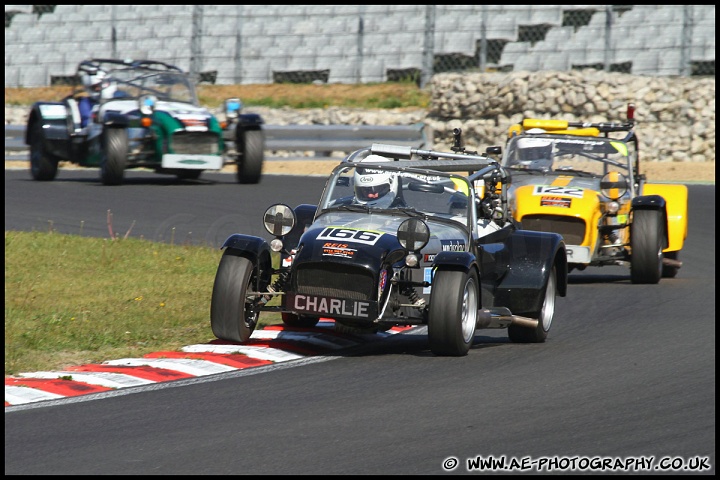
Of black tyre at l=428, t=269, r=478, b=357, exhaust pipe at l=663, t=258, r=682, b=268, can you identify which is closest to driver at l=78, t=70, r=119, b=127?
exhaust pipe at l=663, t=258, r=682, b=268

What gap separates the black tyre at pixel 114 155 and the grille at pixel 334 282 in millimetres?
9631

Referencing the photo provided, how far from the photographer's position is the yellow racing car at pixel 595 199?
12.1m

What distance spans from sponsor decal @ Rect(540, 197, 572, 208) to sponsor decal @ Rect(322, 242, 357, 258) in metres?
4.66

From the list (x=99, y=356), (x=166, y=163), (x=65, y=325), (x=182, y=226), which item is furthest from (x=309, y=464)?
(x=166, y=163)

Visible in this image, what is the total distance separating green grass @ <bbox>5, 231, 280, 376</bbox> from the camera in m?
8.21

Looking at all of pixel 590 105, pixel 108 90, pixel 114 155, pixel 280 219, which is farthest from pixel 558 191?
pixel 590 105

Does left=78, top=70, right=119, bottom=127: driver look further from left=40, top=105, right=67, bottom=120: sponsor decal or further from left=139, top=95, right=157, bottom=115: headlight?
left=139, top=95, right=157, bottom=115: headlight

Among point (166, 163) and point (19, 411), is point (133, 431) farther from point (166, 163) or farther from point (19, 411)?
point (166, 163)

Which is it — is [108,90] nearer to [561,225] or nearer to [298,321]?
[561,225]

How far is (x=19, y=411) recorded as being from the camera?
633 centimetres

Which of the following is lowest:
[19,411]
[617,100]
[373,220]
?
[19,411]

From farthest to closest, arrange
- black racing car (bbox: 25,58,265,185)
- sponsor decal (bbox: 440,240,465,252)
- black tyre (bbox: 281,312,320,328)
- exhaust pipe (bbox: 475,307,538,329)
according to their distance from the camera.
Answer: black racing car (bbox: 25,58,265,185) < black tyre (bbox: 281,312,320,328) < sponsor decal (bbox: 440,240,465,252) < exhaust pipe (bbox: 475,307,538,329)

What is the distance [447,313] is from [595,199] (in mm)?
4951

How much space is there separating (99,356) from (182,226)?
23.1 ft
